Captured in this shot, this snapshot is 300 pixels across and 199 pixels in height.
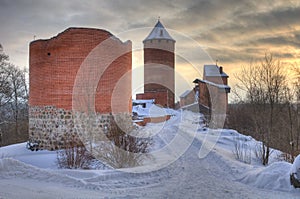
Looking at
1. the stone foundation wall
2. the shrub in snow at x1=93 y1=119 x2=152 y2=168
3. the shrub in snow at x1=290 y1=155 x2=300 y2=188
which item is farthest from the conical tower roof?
the shrub in snow at x1=290 y1=155 x2=300 y2=188

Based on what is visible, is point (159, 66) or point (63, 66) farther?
point (159, 66)

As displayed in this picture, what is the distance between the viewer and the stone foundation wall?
1181 cm

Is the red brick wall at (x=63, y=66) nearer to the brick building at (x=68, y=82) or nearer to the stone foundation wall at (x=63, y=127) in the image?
the brick building at (x=68, y=82)

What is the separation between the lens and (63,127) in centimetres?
1182

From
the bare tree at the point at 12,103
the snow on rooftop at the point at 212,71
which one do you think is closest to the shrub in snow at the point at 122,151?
the bare tree at the point at 12,103

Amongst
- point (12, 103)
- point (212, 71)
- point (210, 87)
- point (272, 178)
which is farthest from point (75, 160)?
point (212, 71)

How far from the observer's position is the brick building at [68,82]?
39.3 feet

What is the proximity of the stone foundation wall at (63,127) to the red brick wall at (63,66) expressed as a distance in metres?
0.35

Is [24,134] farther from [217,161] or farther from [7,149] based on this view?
[217,161]

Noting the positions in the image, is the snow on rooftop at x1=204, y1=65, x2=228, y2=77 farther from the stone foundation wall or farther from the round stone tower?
the stone foundation wall

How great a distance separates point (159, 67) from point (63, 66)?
29.0m

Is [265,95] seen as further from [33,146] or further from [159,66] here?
[159,66]

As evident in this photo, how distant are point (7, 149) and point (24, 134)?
11740mm

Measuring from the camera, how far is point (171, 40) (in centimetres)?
4216
